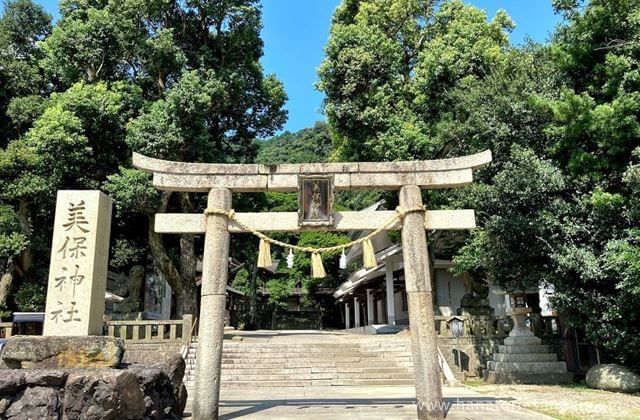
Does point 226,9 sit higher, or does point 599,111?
point 226,9

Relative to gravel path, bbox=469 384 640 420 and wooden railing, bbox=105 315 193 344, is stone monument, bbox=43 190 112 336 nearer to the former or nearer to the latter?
gravel path, bbox=469 384 640 420

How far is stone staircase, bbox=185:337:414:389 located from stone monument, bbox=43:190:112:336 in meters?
6.46

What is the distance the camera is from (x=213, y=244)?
8453 mm

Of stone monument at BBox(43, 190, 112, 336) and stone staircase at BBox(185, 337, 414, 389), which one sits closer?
stone monument at BBox(43, 190, 112, 336)

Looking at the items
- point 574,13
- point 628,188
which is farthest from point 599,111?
point 574,13

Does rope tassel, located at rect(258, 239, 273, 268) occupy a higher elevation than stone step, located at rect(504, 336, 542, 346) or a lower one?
higher

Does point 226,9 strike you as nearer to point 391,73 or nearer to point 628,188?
point 391,73

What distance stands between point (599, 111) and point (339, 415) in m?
8.69

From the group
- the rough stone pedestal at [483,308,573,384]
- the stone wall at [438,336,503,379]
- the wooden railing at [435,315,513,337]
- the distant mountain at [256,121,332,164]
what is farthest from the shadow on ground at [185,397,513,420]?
the distant mountain at [256,121,332,164]

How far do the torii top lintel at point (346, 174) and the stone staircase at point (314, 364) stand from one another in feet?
21.7

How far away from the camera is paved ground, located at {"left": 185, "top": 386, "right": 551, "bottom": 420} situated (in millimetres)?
8086

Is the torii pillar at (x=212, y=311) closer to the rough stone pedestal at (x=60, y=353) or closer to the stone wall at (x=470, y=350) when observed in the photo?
the rough stone pedestal at (x=60, y=353)

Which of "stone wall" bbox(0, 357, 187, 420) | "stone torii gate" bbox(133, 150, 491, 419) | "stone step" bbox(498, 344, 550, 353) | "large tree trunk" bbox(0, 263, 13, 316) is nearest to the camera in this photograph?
"stone wall" bbox(0, 357, 187, 420)

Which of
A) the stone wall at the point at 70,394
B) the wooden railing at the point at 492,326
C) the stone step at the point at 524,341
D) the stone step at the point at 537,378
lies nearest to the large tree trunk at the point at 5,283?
the stone wall at the point at 70,394
